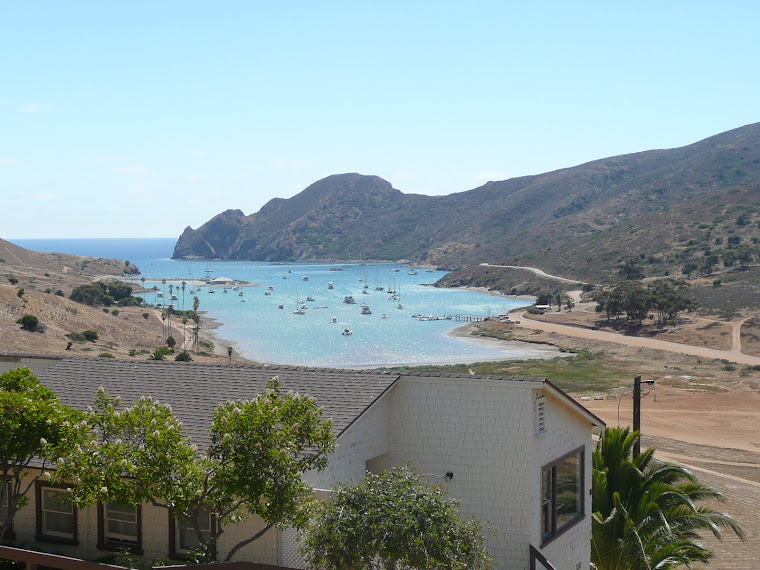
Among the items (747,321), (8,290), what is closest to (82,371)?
(8,290)

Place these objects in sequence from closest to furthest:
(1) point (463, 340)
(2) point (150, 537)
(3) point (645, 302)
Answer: (2) point (150, 537) < (3) point (645, 302) < (1) point (463, 340)

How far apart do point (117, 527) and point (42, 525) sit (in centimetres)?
140

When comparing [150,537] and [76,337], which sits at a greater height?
[150,537]

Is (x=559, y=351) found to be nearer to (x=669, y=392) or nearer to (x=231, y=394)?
(x=669, y=392)

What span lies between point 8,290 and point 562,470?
67500 mm

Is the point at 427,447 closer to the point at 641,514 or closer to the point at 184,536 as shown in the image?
the point at 184,536

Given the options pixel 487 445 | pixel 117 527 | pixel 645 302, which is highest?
pixel 487 445

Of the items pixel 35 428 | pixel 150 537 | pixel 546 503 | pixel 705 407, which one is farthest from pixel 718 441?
pixel 35 428

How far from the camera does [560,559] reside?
1377 centimetres

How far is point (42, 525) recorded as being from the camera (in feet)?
41.8

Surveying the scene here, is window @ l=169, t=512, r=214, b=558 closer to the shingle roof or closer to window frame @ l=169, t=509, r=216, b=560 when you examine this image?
window frame @ l=169, t=509, r=216, b=560

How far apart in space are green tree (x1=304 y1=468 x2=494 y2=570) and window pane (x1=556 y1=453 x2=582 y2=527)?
14.6 ft

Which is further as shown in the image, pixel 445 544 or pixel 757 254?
pixel 757 254

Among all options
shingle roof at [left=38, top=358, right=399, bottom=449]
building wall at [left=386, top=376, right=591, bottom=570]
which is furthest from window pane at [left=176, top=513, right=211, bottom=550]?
building wall at [left=386, top=376, right=591, bottom=570]
